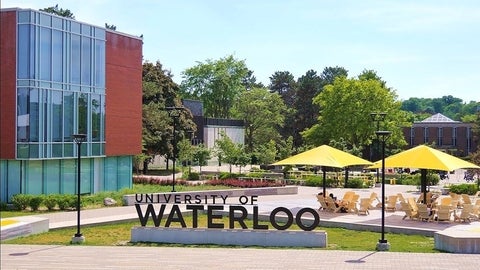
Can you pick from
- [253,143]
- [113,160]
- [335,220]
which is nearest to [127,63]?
[113,160]

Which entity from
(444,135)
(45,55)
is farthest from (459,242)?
(444,135)

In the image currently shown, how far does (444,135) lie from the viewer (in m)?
94.7

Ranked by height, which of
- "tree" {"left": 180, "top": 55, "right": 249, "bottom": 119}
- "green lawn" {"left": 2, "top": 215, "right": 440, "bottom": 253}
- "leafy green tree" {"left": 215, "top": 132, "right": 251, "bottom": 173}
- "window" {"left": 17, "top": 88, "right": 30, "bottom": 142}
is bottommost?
"green lawn" {"left": 2, "top": 215, "right": 440, "bottom": 253}

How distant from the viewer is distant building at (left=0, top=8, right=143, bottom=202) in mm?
27422

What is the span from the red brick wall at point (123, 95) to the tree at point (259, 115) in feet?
156

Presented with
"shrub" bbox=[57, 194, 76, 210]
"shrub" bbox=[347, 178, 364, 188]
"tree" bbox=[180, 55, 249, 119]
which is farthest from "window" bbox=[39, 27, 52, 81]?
"tree" bbox=[180, 55, 249, 119]

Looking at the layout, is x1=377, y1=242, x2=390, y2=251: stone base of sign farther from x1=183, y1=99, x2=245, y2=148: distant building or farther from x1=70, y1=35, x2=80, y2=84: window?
x1=183, y1=99, x2=245, y2=148: distant building

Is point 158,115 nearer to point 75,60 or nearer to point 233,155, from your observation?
point 233,155

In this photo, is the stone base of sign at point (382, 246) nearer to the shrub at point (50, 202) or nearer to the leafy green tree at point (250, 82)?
the shrub at point (50, 202)

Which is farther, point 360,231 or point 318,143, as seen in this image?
point 318,143

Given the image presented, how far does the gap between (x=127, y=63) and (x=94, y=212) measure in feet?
39.0

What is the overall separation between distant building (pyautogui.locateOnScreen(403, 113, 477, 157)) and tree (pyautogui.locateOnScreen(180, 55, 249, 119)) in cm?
2866

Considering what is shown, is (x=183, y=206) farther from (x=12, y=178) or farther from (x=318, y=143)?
(x=318, y=143)

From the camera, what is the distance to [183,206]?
2903cm
